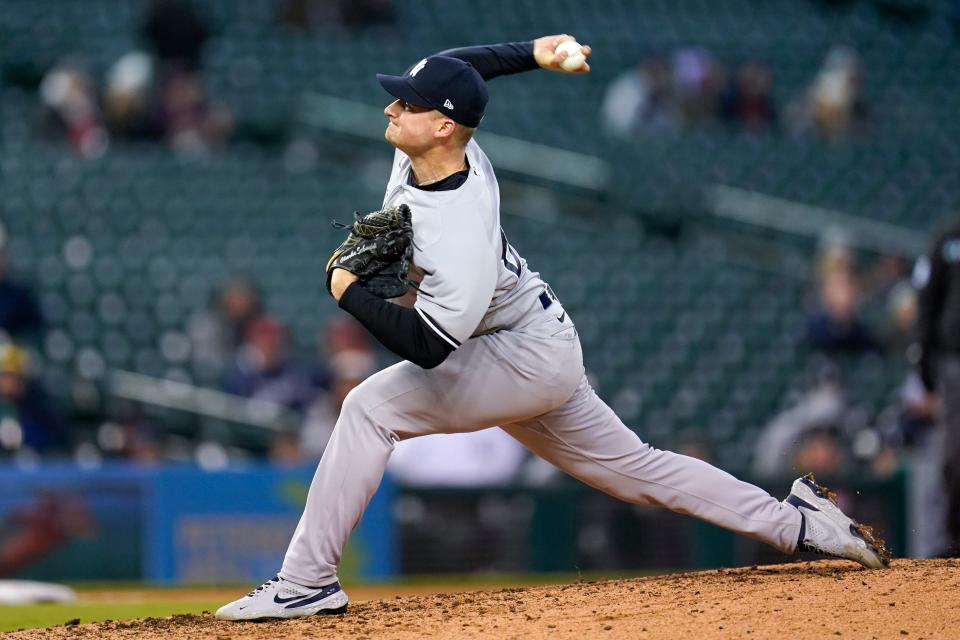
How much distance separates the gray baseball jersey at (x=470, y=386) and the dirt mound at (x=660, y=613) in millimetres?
272

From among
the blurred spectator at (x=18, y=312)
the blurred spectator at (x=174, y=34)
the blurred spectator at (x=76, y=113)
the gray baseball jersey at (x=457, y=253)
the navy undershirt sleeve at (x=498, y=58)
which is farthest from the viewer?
the blurred spectator at (x=174, y=34)

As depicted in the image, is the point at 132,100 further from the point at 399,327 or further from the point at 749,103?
the point at 399,327

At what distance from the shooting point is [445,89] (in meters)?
4.00

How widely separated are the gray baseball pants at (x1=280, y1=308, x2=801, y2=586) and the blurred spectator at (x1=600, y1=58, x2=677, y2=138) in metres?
9.62

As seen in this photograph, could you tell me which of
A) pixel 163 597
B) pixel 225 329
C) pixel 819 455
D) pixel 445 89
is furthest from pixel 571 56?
pixel 225 329

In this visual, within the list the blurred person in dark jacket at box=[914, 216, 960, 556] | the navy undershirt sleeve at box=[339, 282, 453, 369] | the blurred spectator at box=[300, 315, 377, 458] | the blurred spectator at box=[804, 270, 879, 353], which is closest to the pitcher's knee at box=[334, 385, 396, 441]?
the navy undershirt sleeve at box=[339, 282, 453, 369]

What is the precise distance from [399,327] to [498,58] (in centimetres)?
101

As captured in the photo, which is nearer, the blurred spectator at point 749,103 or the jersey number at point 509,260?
the jersey number at point 509,260

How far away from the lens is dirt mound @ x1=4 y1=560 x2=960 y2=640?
3791mm

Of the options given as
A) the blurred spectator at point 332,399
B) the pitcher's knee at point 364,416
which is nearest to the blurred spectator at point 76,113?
the blurred spectator at point 332,399

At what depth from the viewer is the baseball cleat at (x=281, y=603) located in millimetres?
4090

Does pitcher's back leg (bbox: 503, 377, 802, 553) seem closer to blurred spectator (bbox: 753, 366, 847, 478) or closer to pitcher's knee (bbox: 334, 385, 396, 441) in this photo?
pitcher's knee (bbox: 334, 385, 396, 441)

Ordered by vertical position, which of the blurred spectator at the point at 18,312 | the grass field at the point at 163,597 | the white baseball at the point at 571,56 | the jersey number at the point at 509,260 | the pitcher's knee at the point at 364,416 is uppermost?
the white baseball at the point at 571,56

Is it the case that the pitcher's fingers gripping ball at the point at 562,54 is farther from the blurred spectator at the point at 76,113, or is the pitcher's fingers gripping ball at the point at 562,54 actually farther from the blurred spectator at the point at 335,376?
the blurred spectator at the point at 76,113
